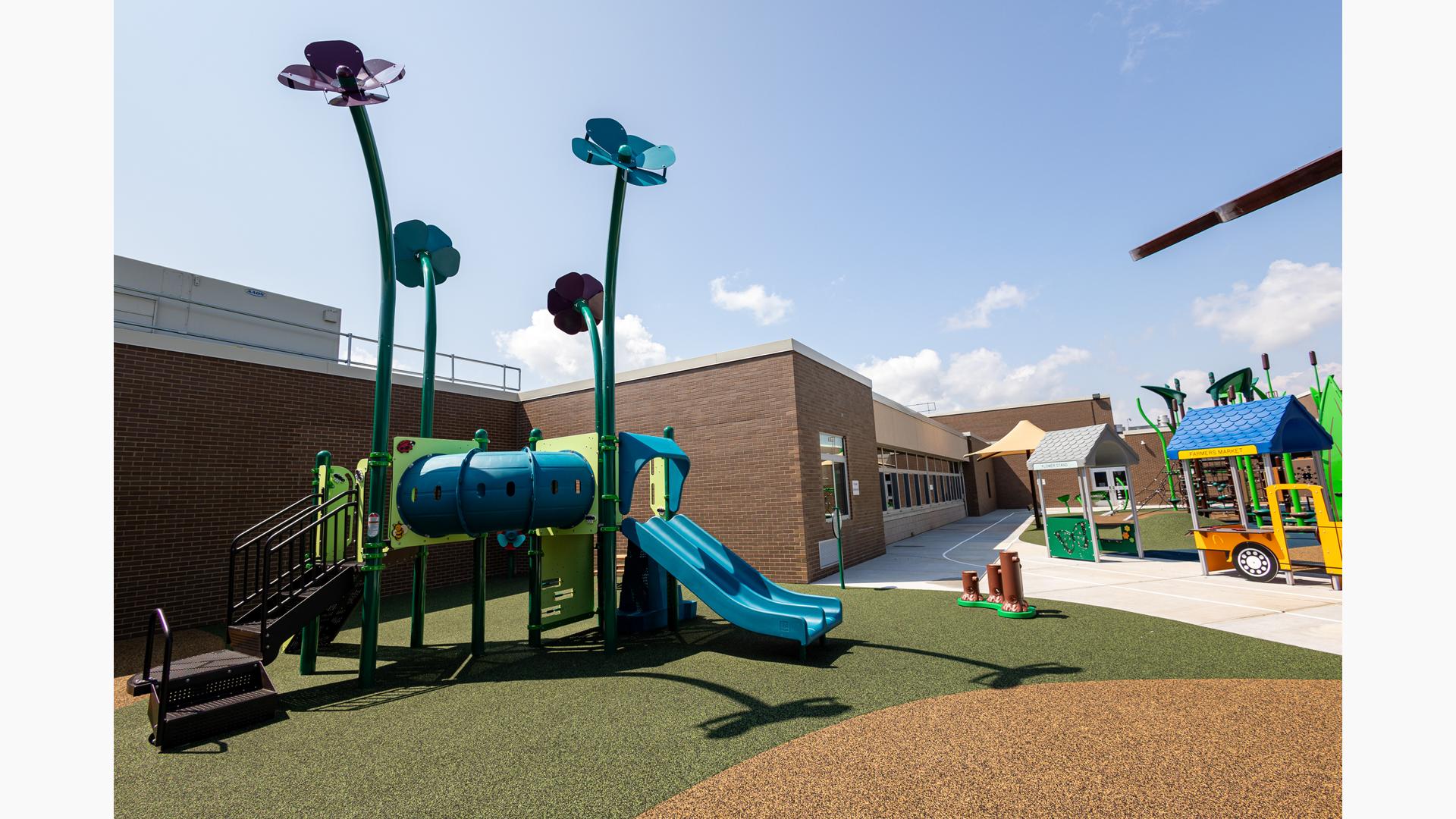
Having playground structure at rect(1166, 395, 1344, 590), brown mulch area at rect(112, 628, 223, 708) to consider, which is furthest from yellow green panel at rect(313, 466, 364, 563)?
playground structure at rect(1166, 395, 1344, 590)

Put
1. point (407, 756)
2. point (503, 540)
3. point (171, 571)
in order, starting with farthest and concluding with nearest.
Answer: point (171, 571), point (503, 540), point (407, 756)

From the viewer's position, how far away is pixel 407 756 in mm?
4520

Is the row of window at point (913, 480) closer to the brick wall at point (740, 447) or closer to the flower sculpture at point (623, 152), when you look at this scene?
the brick wall at point (740, 447)

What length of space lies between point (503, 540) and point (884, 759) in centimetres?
498

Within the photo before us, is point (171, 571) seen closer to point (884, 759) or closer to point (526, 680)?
point (526, 680)

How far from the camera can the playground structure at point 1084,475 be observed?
13.8 m

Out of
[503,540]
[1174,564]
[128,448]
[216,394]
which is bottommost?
[1174,564]

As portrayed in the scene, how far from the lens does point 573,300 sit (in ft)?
30.8

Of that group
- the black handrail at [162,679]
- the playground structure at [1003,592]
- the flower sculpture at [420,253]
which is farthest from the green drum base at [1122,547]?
the black handrail at [162,679]

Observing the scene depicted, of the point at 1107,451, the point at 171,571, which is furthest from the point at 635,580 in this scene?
the point at 1107,451

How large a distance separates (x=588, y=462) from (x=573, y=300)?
2908 mm

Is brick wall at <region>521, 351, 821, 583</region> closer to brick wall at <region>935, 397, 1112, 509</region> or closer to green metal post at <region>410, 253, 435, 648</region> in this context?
green metal post at <region>410, 253, 435, 648</region>

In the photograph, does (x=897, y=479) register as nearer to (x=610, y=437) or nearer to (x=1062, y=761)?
(x=610, y=437)

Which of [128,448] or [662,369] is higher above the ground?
[662,369]
